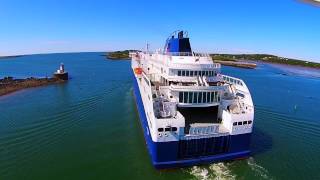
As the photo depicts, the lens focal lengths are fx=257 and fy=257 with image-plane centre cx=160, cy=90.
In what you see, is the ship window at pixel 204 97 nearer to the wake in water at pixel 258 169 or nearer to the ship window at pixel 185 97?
the ship window at pixel 185 97

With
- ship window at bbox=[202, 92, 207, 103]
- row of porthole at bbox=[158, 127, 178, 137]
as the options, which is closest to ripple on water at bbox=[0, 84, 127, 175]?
row of porthole at bbox=[158, 127, 178, 137]

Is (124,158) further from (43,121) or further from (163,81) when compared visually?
(43,121)

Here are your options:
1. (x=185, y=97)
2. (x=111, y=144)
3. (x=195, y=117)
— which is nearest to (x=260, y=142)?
(x=195, y=117)

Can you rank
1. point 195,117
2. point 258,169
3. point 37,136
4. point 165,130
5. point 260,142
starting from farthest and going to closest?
point 37,136
point 260,142
point 195,117
point 258,169
point 165,130

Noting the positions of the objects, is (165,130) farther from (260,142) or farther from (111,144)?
(260,142)

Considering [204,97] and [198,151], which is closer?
[198,151]

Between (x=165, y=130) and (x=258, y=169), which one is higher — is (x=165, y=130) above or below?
above

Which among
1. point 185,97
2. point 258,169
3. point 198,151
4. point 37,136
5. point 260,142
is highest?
point 185,97
